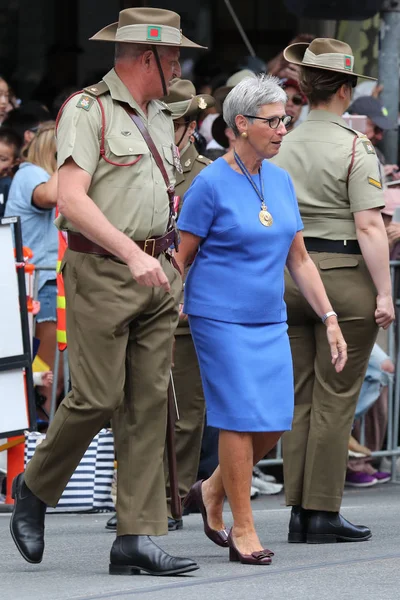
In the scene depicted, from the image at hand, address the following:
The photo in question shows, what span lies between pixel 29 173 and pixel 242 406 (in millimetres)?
3973

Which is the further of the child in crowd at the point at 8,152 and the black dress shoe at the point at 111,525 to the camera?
the child in crowd at the point at 8,152

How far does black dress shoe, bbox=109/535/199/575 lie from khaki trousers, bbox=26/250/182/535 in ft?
0.14

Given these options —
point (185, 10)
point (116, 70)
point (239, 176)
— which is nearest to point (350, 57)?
point (239, 176)

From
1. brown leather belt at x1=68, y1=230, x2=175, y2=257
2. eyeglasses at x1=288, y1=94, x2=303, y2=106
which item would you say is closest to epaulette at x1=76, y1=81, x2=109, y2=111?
brown leather belt at x1=68, y1=230, x2=175, y2=257

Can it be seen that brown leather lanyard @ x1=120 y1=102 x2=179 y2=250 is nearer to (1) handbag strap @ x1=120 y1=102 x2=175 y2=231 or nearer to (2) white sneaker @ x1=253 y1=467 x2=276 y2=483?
(1) handbag strap @ x1=120 y1=102 x2=175 y2=231

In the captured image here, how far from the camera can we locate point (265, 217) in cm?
588

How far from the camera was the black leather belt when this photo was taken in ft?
21.6

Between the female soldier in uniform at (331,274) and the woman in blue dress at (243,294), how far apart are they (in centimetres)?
62

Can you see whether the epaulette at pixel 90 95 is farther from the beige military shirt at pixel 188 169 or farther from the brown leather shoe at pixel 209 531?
the beige military shirt at pixel 188 169

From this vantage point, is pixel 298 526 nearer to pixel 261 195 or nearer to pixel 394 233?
pixel 261 195

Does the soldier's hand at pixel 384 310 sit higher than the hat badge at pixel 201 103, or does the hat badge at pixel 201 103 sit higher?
the hat badge at pixel 201 103

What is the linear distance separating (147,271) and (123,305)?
1.29 feet

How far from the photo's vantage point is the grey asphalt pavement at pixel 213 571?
5113 millimetres

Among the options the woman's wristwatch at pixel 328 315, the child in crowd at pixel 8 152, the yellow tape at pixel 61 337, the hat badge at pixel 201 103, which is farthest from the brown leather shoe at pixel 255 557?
the child in crowd at pixel 8 152
